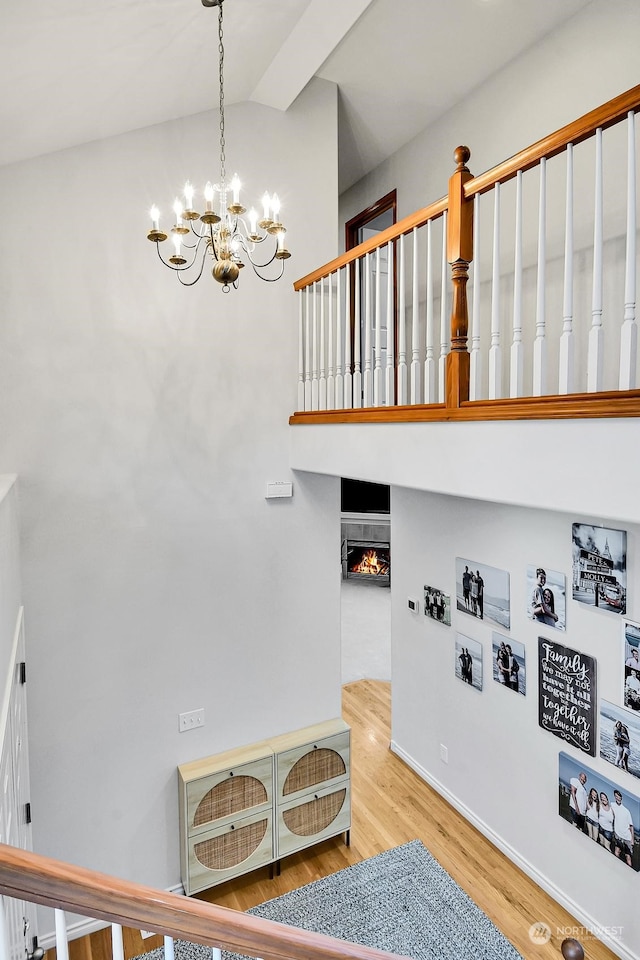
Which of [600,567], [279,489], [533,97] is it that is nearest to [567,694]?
[600,567]

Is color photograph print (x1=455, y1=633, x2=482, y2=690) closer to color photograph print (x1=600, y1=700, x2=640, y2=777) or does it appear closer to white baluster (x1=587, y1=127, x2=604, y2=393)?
color photograph print (x1=600, y1=700, x2=640, y2=777)

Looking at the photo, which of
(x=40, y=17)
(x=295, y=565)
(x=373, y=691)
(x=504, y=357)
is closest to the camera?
(x=40, y=17)

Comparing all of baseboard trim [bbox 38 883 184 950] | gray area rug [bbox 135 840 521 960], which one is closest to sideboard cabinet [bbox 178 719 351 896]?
gray area rug [bbox 135 840 521 960]

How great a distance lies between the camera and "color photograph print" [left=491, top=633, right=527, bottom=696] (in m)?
3.47

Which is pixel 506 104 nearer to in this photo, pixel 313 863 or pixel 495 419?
pixel 495 419

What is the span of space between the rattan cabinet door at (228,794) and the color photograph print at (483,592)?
1.71 m

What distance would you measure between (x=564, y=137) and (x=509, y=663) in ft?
9.81

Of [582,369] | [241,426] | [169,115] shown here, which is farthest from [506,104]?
[241,426]

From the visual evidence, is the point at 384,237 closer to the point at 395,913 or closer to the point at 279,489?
the point at 279,489

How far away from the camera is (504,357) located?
135 inches

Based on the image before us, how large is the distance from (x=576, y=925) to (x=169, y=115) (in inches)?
203

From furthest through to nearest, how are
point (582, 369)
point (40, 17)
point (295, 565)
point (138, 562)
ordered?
point (295, 565) < point (138, 562) < point (582, 369) < point (40, 17)

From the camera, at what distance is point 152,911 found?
2.89 feet

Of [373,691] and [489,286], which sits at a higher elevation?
[489,286]
